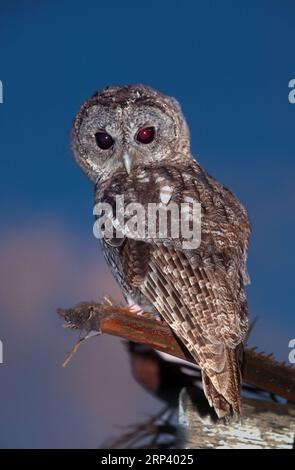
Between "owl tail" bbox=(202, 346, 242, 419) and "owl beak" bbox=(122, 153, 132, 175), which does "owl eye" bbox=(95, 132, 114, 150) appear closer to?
"owl beak" bbox=(122, 153, 132, 175)

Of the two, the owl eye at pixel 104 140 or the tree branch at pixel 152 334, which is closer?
the tree branch at pixel 152 334

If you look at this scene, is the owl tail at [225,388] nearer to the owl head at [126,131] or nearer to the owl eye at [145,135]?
the owl head at [126,131]

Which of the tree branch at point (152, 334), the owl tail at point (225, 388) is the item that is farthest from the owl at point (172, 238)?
the tree branch at point (152, 334)

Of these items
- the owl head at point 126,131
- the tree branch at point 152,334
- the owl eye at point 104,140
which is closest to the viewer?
the tree branch at point 152,334

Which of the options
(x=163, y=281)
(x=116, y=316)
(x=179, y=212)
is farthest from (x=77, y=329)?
(x=179, y=212)

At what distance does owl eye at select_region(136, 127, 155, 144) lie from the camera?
4.81 m

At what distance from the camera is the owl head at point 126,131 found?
474 centimetres

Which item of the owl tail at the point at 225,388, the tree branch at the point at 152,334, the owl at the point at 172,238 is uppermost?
the owl at the point at 172,238

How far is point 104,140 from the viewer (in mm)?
4969

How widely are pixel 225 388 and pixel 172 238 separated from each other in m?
0.99

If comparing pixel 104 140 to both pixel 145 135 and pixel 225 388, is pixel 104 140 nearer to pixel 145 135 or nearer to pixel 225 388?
pixel 145 135

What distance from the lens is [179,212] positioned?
409cm

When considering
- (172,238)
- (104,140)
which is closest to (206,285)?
(172,238)

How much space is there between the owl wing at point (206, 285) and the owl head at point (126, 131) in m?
0.48
